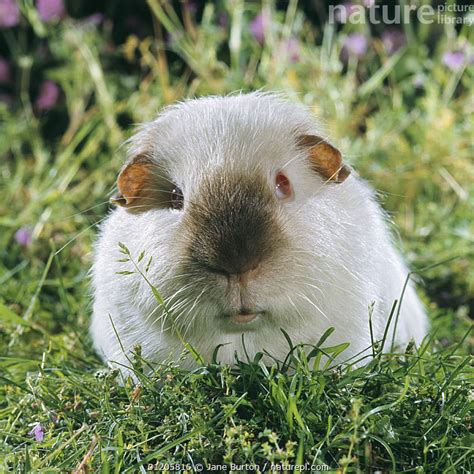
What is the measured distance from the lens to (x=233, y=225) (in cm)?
280

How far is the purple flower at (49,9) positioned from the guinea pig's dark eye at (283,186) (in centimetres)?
567

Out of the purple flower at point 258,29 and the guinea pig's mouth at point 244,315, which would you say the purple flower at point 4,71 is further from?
the guinea pig's mouth at point 244,315

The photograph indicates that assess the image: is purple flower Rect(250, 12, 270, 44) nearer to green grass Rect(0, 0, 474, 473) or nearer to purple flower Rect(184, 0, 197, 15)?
green grass Rect(0, 0, 474, 473)

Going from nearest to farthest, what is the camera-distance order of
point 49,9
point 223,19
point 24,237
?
point 24,237 → point 49,9 → point 223,19

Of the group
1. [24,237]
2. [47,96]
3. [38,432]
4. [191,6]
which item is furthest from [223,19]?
[38,432]

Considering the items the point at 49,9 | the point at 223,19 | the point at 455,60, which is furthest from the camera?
the point at 223,19

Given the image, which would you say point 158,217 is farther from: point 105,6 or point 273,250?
point 105,6

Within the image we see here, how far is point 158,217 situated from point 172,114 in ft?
1.79

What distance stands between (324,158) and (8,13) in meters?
5.90

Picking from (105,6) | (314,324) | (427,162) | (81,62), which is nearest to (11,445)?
(314,324)

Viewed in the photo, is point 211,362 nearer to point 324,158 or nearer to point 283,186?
point 283,186

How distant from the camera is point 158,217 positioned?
322 centimetres

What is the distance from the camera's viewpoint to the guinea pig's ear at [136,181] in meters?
3.34

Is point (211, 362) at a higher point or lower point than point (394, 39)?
higher
